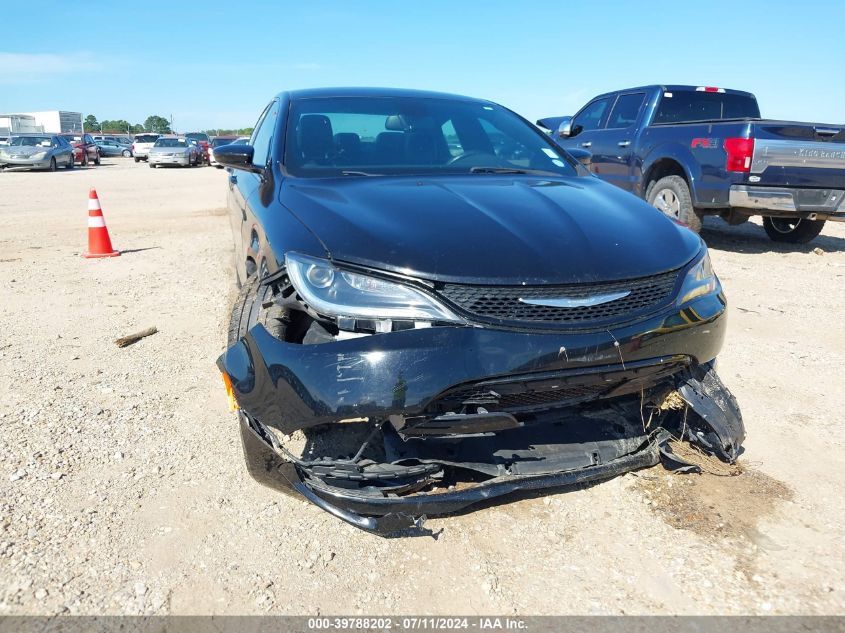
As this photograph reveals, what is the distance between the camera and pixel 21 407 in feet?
10.8

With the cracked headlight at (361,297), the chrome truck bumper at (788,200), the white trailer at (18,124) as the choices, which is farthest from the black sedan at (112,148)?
the cracked headlight at (361,297)

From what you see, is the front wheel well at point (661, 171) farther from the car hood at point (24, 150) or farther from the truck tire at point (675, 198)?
the car hood at point (24, 150)

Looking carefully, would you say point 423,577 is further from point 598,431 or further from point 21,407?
point 21,407

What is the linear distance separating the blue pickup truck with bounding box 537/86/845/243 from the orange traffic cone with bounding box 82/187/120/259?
16.7ft

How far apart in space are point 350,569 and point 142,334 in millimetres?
2907

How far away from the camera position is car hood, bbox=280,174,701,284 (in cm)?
212

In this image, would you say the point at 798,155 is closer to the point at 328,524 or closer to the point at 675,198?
the point at 675,198

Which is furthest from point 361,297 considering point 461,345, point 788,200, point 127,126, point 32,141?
point 127,126

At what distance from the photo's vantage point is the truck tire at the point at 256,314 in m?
2.18

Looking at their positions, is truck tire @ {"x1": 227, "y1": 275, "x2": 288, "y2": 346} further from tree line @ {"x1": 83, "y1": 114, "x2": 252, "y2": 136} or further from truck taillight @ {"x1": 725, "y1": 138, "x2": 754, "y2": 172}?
tree line @ {"x1": 83, "y1": 114, "x2": 252, "y2": 136}

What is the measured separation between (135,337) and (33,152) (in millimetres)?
22889

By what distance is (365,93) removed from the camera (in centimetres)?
372

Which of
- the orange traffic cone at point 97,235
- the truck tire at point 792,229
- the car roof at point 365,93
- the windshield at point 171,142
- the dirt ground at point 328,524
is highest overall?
the car roof at point 365,93

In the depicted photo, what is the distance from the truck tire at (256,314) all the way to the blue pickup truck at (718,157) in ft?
13.3
